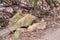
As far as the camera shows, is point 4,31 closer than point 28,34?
No

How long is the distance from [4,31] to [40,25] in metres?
1.03

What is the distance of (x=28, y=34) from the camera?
18.5 ft

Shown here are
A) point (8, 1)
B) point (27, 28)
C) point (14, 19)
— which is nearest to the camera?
point (27, 28)

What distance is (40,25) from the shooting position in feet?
19.4

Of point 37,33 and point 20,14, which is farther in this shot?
point 20,14

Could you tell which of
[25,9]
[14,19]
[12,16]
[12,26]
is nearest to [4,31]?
[12,26]

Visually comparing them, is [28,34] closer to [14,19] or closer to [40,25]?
[40,25]

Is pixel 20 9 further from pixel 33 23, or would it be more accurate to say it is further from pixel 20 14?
pixel 33 23

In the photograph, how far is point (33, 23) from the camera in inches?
244

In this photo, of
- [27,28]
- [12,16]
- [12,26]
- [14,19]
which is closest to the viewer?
[27,28]

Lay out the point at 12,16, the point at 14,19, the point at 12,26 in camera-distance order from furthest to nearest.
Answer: the point at 12,16 < the point at 14,19 < the point at 12,26

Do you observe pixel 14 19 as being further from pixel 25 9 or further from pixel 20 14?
pixel 25 9

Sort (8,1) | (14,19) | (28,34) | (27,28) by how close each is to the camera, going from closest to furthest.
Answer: (28,34)
(27,28)
(14,19)
(8,1)

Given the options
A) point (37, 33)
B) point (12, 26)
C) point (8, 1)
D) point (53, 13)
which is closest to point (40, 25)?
point (37, 33)
